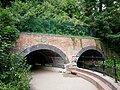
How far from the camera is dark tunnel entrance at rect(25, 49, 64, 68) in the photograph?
43.8ft

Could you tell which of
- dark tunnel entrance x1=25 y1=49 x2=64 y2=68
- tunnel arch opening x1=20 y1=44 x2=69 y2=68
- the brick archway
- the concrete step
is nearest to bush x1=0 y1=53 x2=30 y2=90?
tunnel arch opening x1=20 y1=44 x2=69 y2=68

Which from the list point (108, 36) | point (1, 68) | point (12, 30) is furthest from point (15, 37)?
point (108, 36)

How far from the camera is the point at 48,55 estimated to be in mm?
14367

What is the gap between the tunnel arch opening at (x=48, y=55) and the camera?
11297 mm

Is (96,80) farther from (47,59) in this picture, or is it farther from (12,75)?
(47,59)

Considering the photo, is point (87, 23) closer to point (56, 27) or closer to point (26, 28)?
point (56, 27)

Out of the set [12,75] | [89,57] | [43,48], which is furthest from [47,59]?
[12,75]

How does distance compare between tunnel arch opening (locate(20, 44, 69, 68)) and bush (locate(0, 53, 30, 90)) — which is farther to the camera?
tunnel arch opening (locate(20, 44, 69, 68))

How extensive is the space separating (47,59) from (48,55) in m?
0.68

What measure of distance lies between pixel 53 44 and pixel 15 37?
3.14 meters

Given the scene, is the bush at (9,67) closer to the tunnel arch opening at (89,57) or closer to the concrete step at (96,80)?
the concrete step at (96,80)

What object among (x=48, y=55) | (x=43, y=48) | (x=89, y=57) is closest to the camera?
(x=43, y=48)

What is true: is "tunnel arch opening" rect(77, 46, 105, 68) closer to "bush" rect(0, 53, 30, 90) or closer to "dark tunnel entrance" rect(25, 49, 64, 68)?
"dark tunnel entrance" rect(25, 49, 64, 68)

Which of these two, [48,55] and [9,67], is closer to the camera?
[9,67]
